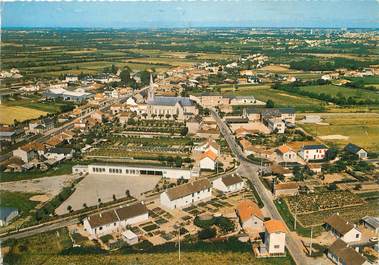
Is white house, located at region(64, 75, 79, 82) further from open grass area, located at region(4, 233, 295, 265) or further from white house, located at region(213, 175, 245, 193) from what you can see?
open grass area, located at region(4, 233, 295, 265)

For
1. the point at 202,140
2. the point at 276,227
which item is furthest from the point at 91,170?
the point at 276,227

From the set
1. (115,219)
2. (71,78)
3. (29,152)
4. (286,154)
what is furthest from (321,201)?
(71,78)

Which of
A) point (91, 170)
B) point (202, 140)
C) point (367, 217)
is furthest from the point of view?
point (202, 140)

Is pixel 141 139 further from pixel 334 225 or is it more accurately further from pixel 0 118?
pixel 334 225

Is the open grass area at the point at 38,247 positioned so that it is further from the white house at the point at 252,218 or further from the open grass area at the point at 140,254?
the white house at the point at 252,218

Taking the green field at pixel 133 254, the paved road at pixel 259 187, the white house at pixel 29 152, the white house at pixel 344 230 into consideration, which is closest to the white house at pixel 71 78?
the paved road at pixel 259 187

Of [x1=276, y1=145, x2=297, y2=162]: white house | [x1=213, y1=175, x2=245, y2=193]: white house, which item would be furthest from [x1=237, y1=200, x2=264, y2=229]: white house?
[x1=276, y1=145, x2=297, y2=162]: white house
